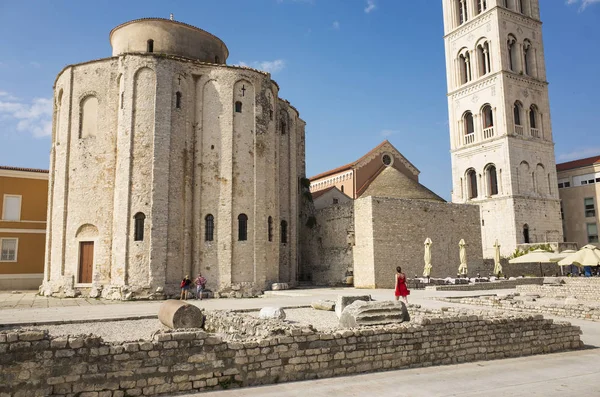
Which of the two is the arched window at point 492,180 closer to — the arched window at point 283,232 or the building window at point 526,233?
the building window at point 526,233

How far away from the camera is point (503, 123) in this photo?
41562 millimetres

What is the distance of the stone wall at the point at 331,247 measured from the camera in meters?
28.3

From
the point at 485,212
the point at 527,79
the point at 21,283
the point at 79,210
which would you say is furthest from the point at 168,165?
the point at 527,79

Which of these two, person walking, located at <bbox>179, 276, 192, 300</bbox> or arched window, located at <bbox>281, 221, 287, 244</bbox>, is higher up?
arched window, located at <bbox>281, 221, 287, 244</bbox>

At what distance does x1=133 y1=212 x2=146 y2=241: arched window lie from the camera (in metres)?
23.0

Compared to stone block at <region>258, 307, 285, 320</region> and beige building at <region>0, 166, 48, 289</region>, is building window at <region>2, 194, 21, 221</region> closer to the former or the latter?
beige building at <region>0, 166, 48, 289</region>

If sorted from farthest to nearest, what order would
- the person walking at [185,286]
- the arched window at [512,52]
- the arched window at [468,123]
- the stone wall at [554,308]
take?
the arched window at [468,123]
the arched window at [512,52]
the person walking at [185,286]
the stone wall at [554,308]

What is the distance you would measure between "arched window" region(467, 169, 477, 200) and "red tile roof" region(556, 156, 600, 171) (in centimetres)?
1242

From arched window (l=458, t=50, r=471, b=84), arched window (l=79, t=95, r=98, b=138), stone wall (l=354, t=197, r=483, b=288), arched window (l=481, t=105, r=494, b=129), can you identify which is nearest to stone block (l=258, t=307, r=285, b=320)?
stone wall (l=354, t=197, r=483, b=288)

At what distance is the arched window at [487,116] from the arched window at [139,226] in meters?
33.8

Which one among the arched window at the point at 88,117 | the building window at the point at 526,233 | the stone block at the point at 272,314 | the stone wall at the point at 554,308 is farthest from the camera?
the building window at the point at 526,233

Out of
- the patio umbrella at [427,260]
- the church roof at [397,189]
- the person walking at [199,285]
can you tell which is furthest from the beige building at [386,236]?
the person walking at [199,285]

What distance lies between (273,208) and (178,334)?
1990 cm

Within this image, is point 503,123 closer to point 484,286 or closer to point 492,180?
point 492,180
